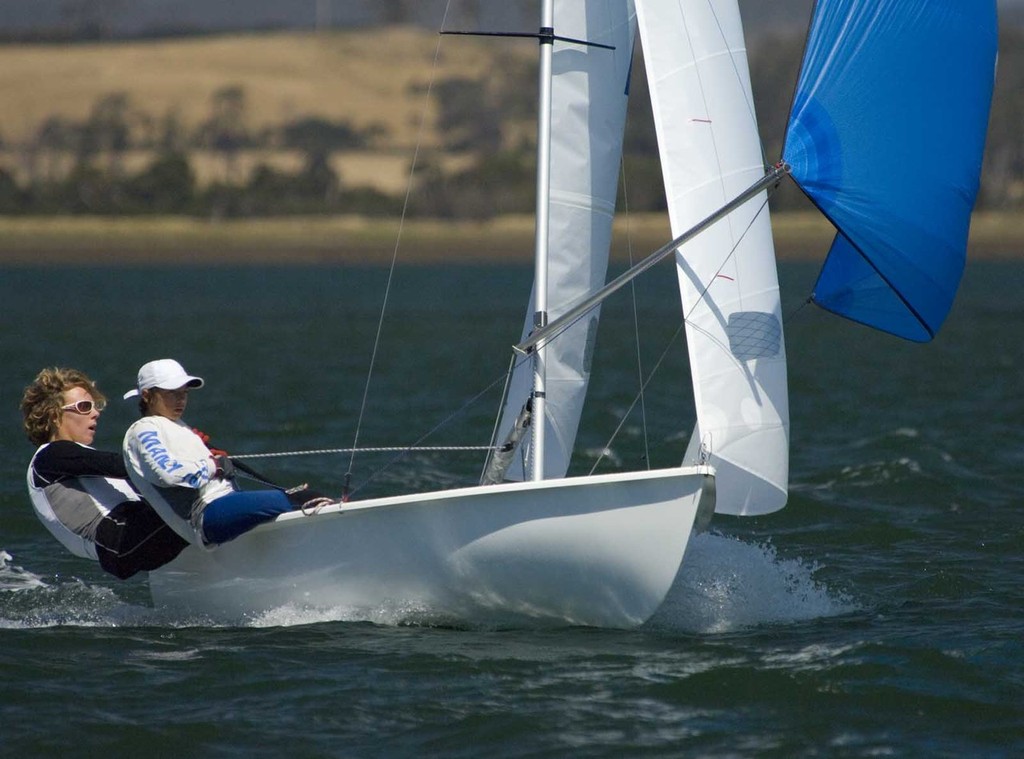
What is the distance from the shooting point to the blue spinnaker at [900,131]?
6352 mm

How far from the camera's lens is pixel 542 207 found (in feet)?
21.7

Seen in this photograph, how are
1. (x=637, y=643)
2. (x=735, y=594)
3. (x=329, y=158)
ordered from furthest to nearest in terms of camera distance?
(x=329, y=158), (x=735, y=594), (x=637, y=643)

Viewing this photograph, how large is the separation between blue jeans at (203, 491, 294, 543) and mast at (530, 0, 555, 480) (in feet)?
3.44

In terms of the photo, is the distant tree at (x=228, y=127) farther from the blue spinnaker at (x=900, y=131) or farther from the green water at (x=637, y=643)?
the blue spinnaker at (x=900, y=131)

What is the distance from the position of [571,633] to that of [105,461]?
2016 millimetres

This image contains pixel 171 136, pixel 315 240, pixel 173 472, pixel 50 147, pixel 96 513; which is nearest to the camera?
pixel 173 472

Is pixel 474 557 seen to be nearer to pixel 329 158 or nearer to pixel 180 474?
pixel 180 474

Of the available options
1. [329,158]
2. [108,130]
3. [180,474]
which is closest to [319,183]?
[329,158]

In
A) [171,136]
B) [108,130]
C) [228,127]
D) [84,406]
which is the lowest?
[84,406]

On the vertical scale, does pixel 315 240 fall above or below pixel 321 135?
below

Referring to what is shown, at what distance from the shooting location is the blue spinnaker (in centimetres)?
635

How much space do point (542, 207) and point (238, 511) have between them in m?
1.74

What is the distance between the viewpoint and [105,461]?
657cm

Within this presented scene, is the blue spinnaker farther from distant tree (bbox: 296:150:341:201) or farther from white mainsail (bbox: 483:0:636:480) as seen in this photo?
distant tree (bbox: 296:150:341:201)
